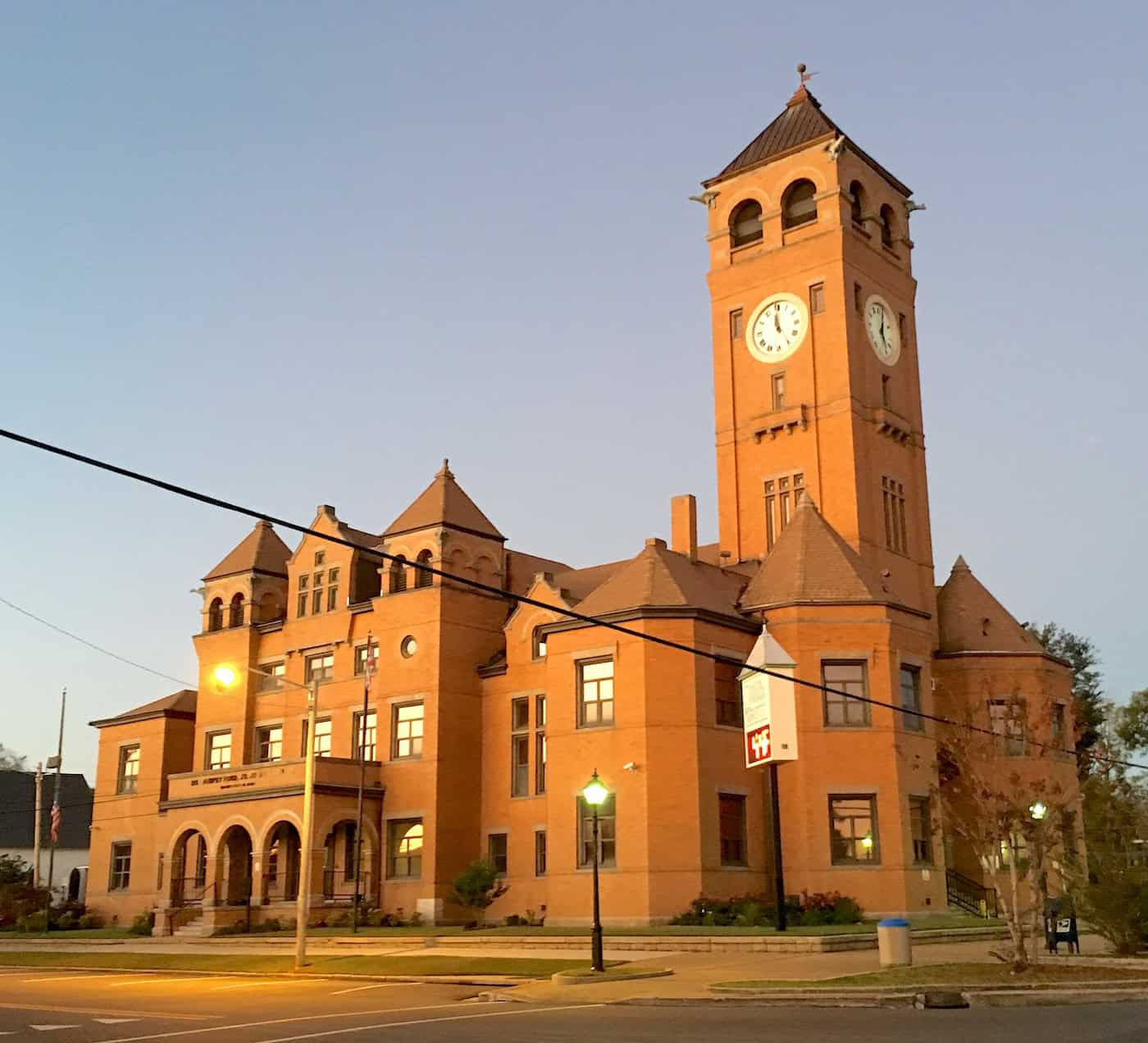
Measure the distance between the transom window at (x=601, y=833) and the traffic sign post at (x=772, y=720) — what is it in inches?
237

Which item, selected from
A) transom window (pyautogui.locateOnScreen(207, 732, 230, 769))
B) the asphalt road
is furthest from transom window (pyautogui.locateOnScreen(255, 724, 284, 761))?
the asphalt road

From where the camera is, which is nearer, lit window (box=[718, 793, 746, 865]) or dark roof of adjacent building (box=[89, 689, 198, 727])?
lit window (box=[718, 793, 746, 865])

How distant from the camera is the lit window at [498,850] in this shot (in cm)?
4881

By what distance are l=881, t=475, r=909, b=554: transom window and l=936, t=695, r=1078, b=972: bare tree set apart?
729 cm

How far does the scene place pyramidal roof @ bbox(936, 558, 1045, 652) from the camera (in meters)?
48.9

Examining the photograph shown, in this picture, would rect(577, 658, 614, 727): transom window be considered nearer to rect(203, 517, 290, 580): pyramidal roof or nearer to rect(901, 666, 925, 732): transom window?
rect(901, 666, 925, 732): transom window

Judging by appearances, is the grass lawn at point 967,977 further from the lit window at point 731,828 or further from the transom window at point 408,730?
the transom window at point 408,730

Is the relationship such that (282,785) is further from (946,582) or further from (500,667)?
(946,582)

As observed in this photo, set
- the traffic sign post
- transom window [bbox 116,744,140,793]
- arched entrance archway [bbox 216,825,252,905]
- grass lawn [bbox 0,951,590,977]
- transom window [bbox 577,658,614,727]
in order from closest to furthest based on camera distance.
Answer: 1. grass lawn [bbox 0,951,590,977]
2. the traffic sign post
3. transom window [bbox 577,658,614,727]
4. arched entrance archway [bbox 216,825,252,905]
5. transom window [bbox 116,744,140,793]

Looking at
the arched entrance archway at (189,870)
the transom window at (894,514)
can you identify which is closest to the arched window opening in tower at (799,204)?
the transom window at (894,514)

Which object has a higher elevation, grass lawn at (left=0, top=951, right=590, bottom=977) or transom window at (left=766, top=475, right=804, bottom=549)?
transom window at (left=766, top=475, right=804, bottom=549)

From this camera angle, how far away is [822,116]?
5534 centimetres

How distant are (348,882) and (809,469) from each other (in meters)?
23.8

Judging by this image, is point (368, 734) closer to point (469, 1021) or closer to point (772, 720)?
point (772, 720)
